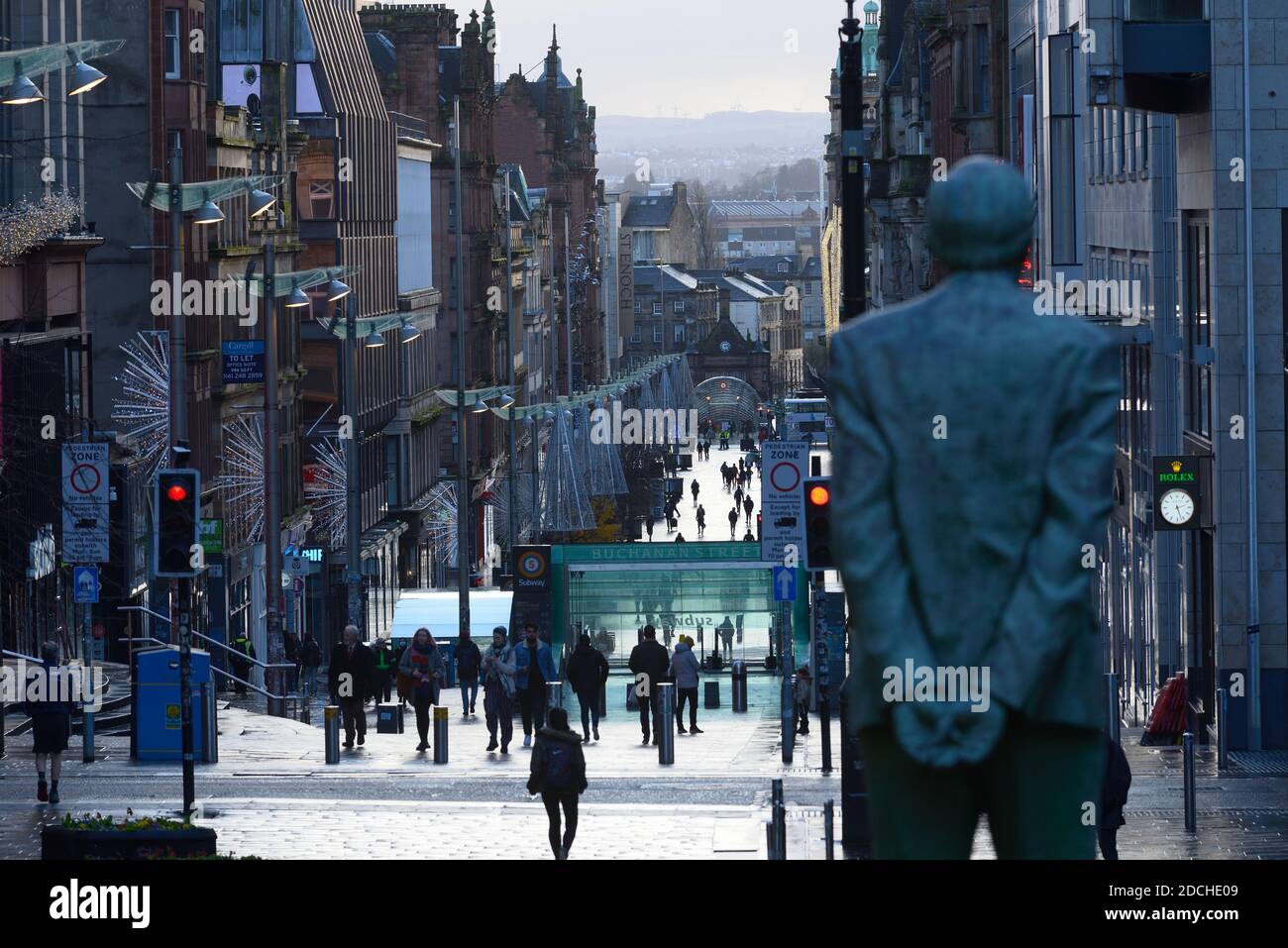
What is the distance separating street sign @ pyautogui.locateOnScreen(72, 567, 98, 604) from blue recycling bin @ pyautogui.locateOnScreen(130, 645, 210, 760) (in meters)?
1.02

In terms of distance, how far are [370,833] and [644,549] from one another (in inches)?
1043

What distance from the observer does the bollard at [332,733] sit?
3006 cm

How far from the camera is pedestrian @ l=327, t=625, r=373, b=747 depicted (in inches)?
1303

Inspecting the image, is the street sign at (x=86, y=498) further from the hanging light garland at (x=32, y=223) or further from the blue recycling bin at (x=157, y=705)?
the hanging light garland at (x=32, y=223)

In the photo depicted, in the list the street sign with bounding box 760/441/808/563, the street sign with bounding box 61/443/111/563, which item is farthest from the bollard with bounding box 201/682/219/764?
the street sign with bounding box 760/441/808/563

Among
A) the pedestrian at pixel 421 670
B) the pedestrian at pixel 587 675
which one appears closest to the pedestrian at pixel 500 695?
the pedestrian at pixel 587 675

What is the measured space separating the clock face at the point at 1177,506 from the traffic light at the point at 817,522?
6173 millimetres

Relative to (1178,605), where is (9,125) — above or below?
above

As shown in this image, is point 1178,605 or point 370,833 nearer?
point 370,833

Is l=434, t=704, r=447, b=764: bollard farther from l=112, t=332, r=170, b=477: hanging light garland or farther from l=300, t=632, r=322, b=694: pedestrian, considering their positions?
l=112, t=332, r=170, b=477: hanging light garland

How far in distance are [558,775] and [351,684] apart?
13.2m

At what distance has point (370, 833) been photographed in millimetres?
22266
